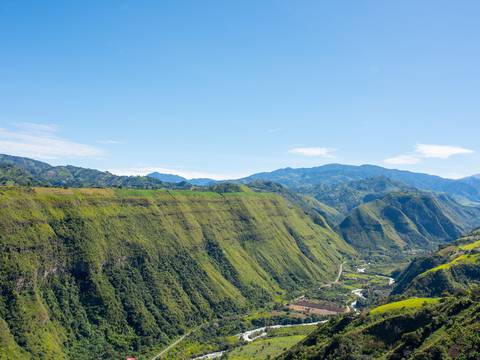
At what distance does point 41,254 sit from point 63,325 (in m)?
32.3

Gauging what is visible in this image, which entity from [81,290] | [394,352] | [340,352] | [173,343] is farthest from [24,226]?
[394,352]

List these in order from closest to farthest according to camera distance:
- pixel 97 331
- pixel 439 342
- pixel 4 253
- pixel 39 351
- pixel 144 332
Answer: pixel 439 342, pixel 39 351, pixel 4 253, pixel 97 331, pixel 144 332

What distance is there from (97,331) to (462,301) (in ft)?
476

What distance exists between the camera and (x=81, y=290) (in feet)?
627

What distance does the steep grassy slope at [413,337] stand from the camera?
80.6 m

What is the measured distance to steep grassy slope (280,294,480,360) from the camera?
80.6 meters

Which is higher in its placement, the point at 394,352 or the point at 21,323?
the point at 394,352

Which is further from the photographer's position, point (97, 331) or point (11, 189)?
point (11, 189)

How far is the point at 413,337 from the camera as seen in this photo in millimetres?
91875

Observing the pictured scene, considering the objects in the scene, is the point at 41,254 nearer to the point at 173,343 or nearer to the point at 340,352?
the point at 173,343

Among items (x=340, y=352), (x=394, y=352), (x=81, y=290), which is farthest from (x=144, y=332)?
(x=394, y=352)

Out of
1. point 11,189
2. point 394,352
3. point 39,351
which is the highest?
point 11,189

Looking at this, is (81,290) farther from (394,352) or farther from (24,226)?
(394,352)

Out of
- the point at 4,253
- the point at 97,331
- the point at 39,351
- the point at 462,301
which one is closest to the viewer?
the point at 462,301
